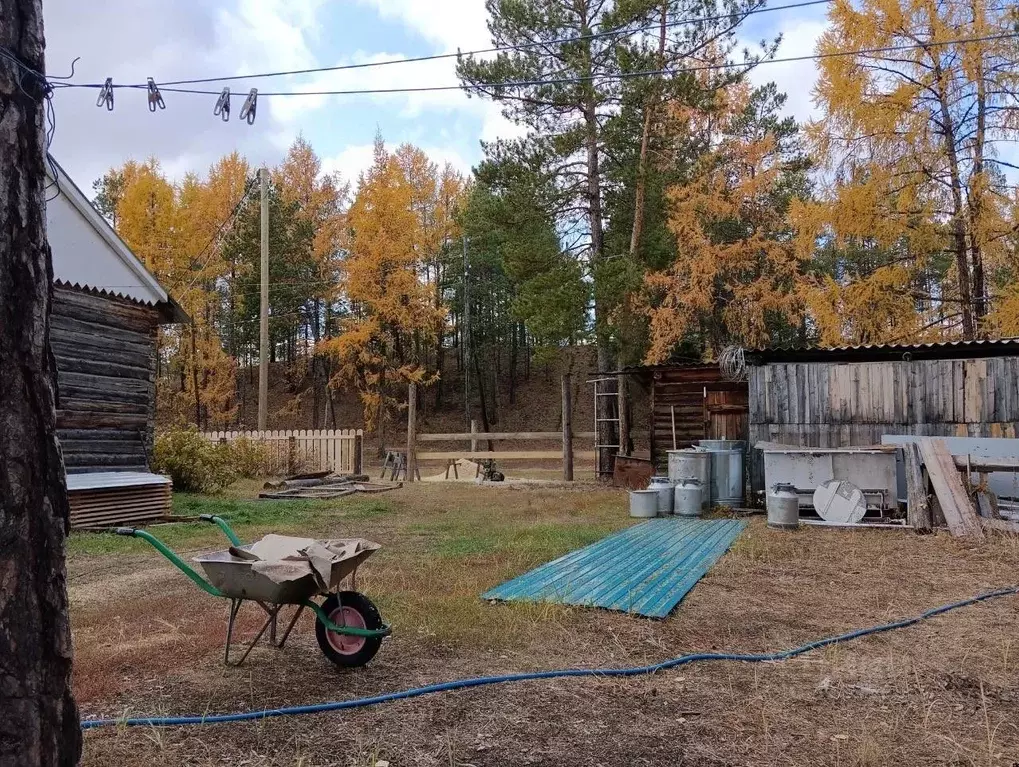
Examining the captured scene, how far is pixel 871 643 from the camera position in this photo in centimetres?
475

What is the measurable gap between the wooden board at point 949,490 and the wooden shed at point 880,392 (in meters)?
2.39

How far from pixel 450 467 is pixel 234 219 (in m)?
16.7

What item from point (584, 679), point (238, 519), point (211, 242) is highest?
point (211, 242)

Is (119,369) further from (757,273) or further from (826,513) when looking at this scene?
(757,273)

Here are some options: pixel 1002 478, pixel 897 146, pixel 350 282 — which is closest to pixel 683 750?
pixel 1002 478

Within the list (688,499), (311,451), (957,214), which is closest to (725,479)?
(688,499)

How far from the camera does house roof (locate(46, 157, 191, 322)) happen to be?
11312mm

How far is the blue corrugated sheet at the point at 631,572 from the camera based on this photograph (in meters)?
5.75

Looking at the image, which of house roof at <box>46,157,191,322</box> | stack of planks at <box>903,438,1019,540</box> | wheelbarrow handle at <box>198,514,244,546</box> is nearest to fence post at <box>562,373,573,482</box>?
stack of planks at <box>903,438,1019,540</box>

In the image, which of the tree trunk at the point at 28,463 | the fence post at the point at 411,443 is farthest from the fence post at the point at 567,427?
the tree trunk at the point at 28,463

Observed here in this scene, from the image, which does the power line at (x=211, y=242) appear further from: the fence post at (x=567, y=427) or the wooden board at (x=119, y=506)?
the wooden board at (x=119, y=506)

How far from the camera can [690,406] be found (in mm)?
15656

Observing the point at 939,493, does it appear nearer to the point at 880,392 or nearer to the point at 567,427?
the point at 880,392

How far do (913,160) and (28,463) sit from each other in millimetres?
17189
